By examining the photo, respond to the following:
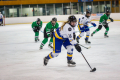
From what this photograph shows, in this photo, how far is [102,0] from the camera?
73.0 feet

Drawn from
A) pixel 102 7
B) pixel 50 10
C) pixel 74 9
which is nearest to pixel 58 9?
pixel 50 10

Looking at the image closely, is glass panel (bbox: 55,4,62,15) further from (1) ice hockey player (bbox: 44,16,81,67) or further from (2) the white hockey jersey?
(2) the white hockey jersey

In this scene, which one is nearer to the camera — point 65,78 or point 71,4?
point 65,78

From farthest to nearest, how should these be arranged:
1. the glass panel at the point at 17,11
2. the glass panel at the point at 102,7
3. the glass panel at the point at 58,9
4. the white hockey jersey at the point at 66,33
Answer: the glass panel at the point at 58,9 → the glass panel at the point at 102,7 → the glass panel at the point at 17,11 → the white hockey jersey at the point at 66,33

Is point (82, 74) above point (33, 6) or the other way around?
the other way around

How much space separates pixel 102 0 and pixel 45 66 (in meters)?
19.5

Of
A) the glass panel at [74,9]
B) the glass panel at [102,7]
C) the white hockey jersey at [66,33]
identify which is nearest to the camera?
the white hockey jersey at [66,33]

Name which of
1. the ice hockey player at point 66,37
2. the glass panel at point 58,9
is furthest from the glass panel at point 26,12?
the ice hockey player at point 66,37

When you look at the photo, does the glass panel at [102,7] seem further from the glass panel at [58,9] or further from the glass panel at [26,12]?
the glass panel at [26,12]

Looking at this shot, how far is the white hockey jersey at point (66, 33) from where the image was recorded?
3.42 meters

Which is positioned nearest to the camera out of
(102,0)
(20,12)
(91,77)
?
(91,77)

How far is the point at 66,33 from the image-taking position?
348 cm

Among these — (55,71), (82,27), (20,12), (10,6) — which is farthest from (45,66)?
(10,6)

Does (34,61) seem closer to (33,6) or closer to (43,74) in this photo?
(43,74)
